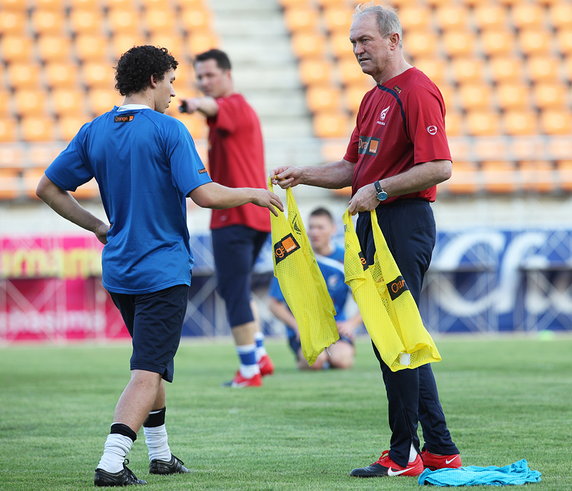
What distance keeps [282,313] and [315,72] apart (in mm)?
9630

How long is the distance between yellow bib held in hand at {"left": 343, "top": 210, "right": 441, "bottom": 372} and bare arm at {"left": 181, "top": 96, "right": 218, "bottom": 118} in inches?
118

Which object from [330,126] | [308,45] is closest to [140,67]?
[330,126]

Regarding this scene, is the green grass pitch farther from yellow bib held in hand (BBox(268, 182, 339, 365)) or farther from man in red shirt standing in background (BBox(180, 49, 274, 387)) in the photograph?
yellow bib held in hand (BBox(268, 182, 339, 365))

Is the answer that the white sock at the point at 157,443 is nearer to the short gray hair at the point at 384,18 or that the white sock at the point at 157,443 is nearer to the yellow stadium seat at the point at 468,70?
the short gray hair at the point at 384,18

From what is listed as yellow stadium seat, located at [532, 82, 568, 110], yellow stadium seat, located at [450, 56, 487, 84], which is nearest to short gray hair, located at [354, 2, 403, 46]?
yellow stadium seat, located at [532, 82, 568, 110]

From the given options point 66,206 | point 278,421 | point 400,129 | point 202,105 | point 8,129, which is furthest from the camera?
point 8,129

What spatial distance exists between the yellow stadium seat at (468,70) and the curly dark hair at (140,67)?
14.9 meters

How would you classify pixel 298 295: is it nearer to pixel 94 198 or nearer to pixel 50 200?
pixel 50 200

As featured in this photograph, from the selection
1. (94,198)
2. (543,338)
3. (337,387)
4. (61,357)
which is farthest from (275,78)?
(337,387)

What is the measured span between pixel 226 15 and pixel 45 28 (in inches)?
144

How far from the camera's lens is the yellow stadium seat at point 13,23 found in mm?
19094

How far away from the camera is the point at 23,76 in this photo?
59.2 feet

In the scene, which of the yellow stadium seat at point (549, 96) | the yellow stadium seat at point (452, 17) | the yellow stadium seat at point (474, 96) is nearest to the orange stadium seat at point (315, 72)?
the yellow stadium seat at point (474, 96)

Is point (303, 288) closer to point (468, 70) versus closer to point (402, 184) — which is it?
point (402, 184)
